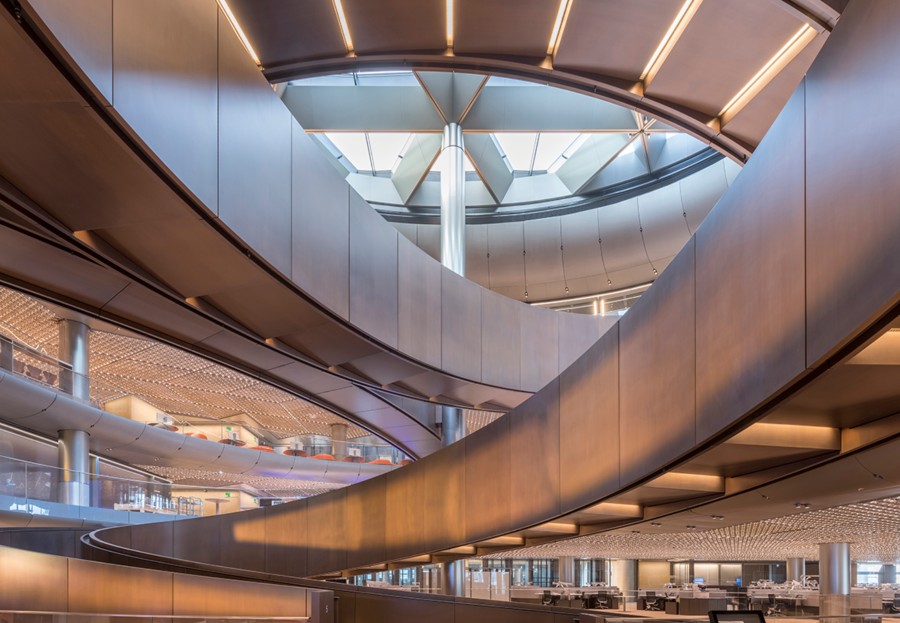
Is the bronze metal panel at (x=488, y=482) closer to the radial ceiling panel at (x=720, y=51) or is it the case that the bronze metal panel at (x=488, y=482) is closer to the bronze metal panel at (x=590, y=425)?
the bronze metal panel at (x=590, y=425)

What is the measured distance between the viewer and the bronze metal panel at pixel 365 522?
1686 cm

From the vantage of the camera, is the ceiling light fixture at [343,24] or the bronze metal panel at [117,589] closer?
the bronze metal panel at [117,589]

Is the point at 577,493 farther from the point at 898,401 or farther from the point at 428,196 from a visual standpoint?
the point at 428,196

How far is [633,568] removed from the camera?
152 ft

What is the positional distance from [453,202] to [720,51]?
10662 mm

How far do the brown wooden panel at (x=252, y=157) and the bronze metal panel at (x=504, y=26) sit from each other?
2927mm

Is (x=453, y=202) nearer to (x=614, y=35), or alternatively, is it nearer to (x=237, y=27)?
(x=237, y=27)

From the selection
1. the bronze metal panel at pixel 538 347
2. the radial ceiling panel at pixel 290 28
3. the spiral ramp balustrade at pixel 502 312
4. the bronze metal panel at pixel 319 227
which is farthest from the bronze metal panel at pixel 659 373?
the bronze metal panel at pixel 538 347

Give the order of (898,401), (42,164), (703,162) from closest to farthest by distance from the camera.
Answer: (898,401)
(42,164)
(703,162)

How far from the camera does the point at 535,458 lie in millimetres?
10906

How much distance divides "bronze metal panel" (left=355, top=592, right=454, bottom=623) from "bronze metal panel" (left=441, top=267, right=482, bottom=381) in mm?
4335

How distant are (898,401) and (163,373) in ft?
79.7

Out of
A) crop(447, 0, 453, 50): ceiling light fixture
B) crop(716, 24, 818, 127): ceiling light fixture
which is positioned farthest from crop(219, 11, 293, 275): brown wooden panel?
crop(716, 24, 818, 127): ceiling light fixture

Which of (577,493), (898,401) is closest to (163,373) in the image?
(577,493)
